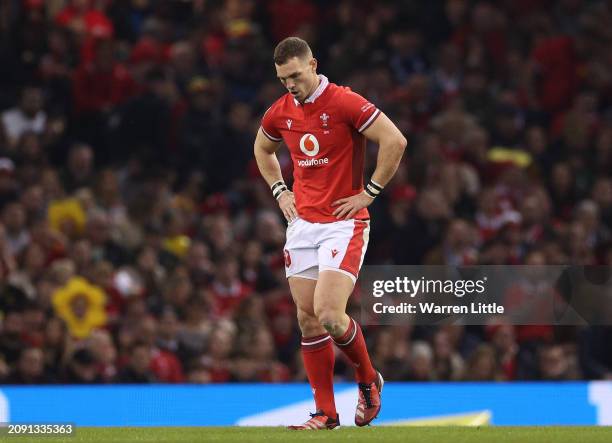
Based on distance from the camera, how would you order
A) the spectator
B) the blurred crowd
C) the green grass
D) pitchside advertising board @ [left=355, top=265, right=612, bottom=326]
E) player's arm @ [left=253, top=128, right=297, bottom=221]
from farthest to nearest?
the spectator, the blurred crowd, pitchside advertising board @ [left=355, top=265, right=612, bottom=326], player's arm @ [left=253, top=128, right=297, bottom=221], the green grass

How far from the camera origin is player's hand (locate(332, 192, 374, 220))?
912 centimetres

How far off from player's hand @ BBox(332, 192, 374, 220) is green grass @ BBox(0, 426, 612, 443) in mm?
1322

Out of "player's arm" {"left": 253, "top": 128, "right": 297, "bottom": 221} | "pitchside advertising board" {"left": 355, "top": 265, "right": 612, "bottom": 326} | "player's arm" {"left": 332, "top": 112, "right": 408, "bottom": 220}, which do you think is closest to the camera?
"player's arm" {"left": 332, "top": 112, "right": 408, "bottom": 220}

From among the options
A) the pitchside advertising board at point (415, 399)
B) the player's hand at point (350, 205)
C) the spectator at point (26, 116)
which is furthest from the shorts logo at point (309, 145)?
the spectator at point (26, 116)

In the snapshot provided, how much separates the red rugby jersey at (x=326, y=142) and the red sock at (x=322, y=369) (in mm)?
766

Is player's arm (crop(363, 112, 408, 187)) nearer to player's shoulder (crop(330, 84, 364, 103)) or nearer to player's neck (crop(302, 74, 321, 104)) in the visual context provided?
player's shoulder (crop(330, 84, 364, 103))

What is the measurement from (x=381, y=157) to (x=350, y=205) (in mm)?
349

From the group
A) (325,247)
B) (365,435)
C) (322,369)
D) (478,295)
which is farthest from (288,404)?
(365,435)

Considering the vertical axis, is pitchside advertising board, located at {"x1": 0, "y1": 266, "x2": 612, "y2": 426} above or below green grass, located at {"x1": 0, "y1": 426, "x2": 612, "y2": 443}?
above

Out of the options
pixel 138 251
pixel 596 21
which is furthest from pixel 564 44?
pixel 138 251

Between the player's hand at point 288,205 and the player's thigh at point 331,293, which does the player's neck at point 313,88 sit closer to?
the player's hand at point 288,205

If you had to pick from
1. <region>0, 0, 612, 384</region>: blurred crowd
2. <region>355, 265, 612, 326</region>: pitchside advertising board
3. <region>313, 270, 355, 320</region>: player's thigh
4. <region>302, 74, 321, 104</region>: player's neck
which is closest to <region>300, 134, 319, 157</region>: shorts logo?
<region>302, 74, 321, 104</region>: player's neck

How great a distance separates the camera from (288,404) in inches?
478

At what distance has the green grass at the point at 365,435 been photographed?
8.50m
